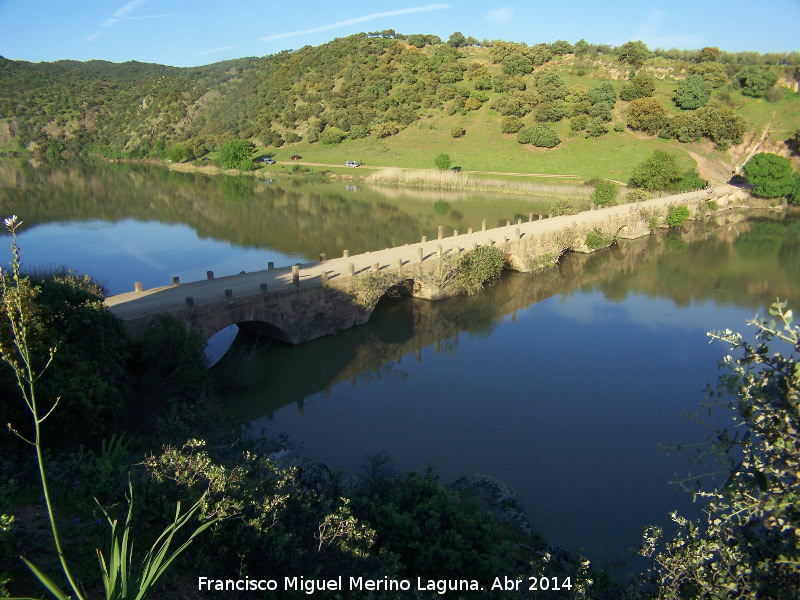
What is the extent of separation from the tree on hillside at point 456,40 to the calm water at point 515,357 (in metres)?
81.1

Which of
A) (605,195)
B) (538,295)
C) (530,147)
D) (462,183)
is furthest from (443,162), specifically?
(538,295)

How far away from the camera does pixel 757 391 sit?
446 centimetres

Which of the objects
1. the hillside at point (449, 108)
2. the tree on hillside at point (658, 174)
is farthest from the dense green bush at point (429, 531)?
the hillside at point (449, 108)

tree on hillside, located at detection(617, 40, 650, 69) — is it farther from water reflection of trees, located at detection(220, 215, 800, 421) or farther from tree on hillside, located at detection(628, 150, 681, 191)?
water reflection of trees, located at detection(220, 215, 800, 421)

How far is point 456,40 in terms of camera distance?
10681 centimetres

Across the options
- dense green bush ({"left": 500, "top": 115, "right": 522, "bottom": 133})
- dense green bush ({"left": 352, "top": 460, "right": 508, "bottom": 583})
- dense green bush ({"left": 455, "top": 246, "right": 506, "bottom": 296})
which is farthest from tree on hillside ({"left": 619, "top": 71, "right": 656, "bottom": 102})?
dense green bush ({"left": 352, "top": 460, "right": 508, "bottom": 583})

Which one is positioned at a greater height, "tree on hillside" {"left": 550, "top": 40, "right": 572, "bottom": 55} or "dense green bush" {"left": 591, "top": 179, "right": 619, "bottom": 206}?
"tree on hillside" {"left": 550, "top": 40, "right": 572, "bottom": 55}

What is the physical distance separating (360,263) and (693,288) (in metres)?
15.2

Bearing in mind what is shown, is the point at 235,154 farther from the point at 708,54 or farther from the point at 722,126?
the point at 708,54

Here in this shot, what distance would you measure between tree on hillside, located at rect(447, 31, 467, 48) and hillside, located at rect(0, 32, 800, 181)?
161 inches

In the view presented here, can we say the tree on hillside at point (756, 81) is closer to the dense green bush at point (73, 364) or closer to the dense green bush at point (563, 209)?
the dense green bush at point (563, 209)

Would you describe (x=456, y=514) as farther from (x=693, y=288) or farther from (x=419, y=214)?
(x=419, y=214)

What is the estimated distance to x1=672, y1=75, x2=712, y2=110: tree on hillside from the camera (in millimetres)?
64375

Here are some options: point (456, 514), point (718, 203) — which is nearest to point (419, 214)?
point (718, 203)
